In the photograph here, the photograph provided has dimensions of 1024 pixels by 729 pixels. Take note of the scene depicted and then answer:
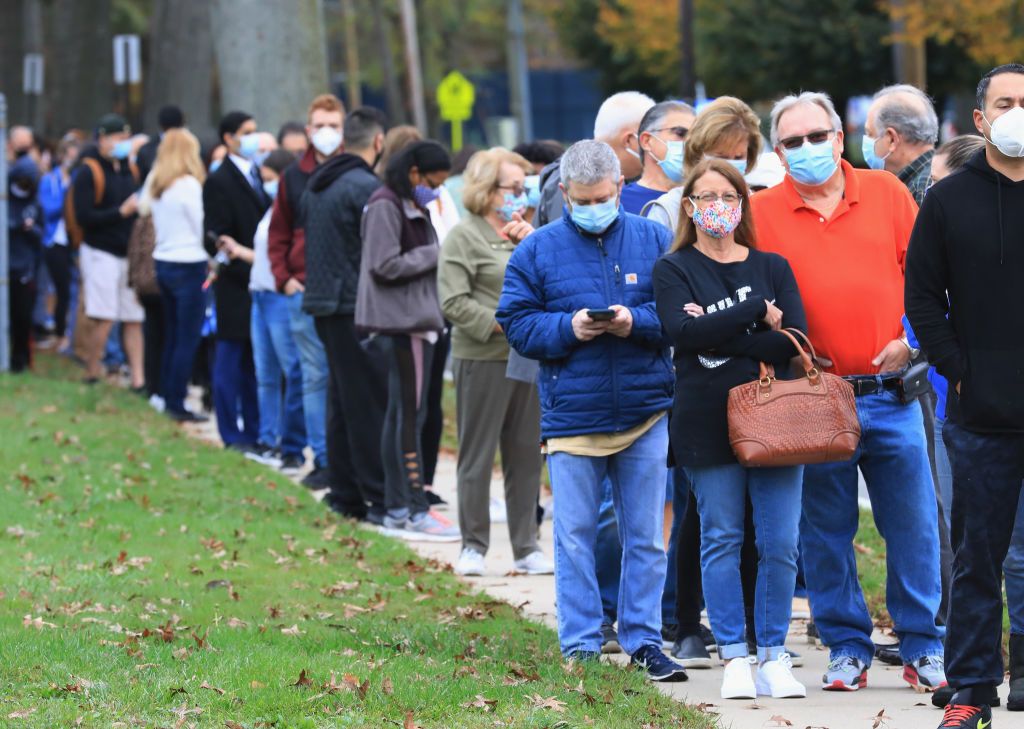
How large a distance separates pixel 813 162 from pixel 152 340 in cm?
1052

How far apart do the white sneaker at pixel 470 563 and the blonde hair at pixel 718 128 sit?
9.55 ft

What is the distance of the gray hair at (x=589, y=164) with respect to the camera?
7.17 m

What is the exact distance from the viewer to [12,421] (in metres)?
14.3

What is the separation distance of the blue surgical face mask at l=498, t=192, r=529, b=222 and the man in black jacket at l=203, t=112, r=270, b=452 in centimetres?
441

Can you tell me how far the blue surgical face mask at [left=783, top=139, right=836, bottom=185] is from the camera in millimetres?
6785

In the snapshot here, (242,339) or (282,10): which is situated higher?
(282,10)

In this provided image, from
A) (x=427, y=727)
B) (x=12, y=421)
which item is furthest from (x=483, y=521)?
(x=12, y=421)

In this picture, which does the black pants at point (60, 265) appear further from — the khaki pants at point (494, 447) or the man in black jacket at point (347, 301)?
the khaki pants at point (494, 447)

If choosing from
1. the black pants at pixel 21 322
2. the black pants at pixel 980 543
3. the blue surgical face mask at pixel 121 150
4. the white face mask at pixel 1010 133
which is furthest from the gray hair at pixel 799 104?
the black pants at pixel 21 322

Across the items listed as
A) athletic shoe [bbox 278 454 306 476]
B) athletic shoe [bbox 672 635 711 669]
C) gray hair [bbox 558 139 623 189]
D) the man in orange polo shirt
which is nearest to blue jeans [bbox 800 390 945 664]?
the man in orange polo shirt

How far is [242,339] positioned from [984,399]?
28.3ft

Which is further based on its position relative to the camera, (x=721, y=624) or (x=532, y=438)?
(x=532, y=438)

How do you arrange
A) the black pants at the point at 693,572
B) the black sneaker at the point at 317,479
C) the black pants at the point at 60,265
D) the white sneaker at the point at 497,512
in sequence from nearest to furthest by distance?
1. the black pants at the point at 693,572
2. the white sneaker at the point at 497,512
3. the black sneaker at the point at 317,479
4. the black pants at the point at 60,265

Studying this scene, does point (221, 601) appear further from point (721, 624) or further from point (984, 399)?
point (984, 399)
